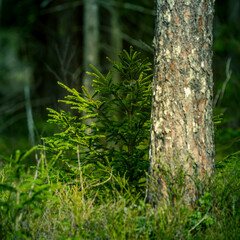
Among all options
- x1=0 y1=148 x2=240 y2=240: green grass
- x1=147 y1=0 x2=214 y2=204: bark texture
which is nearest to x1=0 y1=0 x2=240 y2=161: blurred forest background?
x1=147 y1=0 x2=214 y2=204: bark texture

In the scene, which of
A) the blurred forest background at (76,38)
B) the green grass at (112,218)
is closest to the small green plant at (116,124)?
the green grass at (112,218)

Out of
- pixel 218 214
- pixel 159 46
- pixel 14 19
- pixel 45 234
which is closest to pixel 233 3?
pixel 14 19

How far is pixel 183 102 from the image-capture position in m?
2.91

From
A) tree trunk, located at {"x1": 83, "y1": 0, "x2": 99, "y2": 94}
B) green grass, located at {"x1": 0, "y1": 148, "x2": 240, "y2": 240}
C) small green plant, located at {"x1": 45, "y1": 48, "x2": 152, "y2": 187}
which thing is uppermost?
tree trunk, located at {"x1": 83, "y1": 0, "x2": 99, "y2": 94}

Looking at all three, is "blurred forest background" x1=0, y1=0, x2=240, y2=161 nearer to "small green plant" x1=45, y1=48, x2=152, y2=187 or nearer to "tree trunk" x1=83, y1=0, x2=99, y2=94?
"tree trunk" x1=83, y1=0, x2=99, y2=94

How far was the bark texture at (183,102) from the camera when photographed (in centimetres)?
289

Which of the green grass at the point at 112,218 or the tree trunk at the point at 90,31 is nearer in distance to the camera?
the green grass at the point at 112,218

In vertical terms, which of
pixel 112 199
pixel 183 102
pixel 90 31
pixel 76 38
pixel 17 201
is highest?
pixel 90 31

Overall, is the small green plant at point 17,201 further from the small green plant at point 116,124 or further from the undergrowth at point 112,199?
the small green plant at point 116,124

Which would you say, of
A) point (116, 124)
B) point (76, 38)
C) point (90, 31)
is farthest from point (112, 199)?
point (76, 38)

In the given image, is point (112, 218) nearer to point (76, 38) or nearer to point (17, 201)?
point (17, 201)

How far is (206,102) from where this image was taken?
2.97 metres

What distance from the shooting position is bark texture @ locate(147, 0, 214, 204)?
9.48 ft

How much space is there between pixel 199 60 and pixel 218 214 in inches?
55.4
